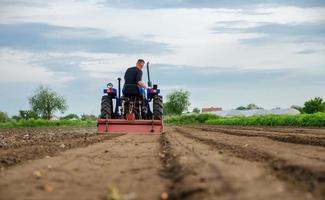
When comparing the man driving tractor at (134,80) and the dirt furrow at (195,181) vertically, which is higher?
the man driving tractor at (134,80)

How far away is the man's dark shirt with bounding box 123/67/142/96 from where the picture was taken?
17906 millimetres

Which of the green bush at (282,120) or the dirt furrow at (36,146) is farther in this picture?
the green bush at (282,120)

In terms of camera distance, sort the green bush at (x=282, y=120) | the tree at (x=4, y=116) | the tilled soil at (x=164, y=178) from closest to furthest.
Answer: the tilled soil at (x=164, y=178), the green bush at (x=282, y=120), the tree at (x=4, y=116)

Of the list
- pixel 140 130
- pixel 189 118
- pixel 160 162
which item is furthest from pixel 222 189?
pixel 189 118

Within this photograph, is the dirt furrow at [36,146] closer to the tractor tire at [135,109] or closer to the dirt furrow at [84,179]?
the dirt furrow at [84,179]

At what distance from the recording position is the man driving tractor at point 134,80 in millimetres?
17891

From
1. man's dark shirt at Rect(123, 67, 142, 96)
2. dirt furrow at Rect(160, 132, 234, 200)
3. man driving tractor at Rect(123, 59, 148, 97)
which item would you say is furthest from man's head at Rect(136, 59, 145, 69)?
dirt furrow at Rect(160, 132, 234, 200)

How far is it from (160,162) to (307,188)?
3344mm

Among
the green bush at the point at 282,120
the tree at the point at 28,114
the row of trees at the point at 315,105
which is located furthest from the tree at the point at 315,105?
the tree at the point at 28,114

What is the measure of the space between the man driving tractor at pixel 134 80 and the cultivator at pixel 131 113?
0.94 feet

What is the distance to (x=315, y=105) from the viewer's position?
57.1 meters

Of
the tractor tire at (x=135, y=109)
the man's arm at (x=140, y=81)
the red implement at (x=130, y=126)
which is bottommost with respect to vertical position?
the red implement at (x=130, y=126)

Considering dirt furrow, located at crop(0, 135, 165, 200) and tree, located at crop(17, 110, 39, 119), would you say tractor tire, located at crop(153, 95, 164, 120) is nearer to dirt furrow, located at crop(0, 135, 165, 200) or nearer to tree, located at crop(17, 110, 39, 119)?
dirt furrow, located at crop(0, 135, 165, 200)

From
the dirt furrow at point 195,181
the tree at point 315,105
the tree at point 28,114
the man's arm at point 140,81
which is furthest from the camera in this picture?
the tree at point 28,114
